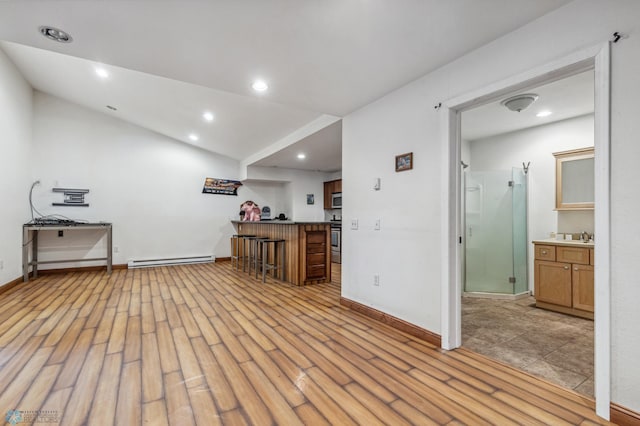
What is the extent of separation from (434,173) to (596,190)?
1079 millimetres

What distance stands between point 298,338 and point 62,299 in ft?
11.8

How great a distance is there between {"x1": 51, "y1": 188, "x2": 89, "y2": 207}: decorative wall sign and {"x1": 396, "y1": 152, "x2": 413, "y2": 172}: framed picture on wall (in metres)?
6.48

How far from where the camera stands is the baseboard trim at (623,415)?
147cm

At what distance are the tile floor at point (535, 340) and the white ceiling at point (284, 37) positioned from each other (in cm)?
246

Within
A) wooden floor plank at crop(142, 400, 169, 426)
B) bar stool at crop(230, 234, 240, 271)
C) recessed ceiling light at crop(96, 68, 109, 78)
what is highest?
recessed ceiling light at crop(96, 68, 109, 78)

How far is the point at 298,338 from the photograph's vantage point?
261 cm

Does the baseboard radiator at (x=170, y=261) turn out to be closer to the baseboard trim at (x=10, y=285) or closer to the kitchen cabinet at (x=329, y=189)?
the baseboard trim at (x=10, y=285)

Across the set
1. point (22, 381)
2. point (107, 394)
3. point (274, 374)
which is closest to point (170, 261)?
point (22, 381)

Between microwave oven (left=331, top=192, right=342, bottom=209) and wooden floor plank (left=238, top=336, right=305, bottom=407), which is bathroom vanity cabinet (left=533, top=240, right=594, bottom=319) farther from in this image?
microwave oven (left=331, top=192, right=342, bottom=209)

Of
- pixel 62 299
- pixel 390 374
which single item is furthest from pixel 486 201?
pixel 62 299

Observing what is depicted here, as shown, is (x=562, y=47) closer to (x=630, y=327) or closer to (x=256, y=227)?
(x=630, y=327)

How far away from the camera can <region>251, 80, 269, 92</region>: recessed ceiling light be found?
279cm

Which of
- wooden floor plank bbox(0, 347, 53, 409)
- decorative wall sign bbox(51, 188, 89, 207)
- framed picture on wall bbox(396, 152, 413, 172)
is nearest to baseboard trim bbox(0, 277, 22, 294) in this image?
decorative wall sign bbox(51, 188, 89, 207)

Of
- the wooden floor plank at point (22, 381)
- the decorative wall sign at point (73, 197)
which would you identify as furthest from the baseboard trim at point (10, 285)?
the wooden floor plank at point (22, 381)
